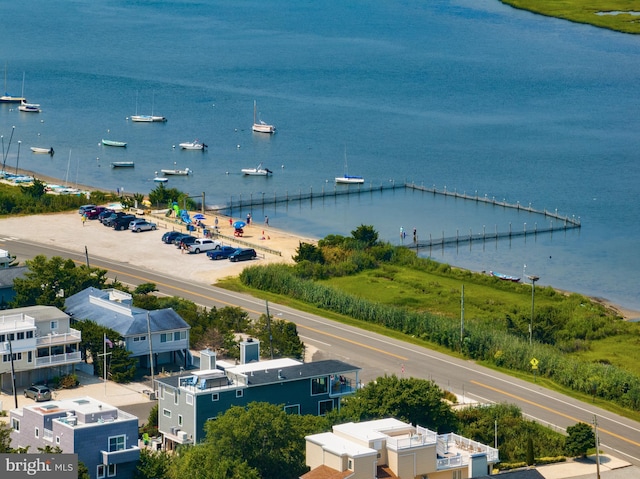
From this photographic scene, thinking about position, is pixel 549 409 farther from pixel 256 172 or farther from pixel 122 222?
pixel 256 172

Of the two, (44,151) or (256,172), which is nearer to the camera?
(256,172)

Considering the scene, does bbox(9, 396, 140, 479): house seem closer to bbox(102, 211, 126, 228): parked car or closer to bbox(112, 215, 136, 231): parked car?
bbox(112, 215, 136, 231): parked car

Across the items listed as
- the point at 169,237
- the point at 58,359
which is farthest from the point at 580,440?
the point at 169,237

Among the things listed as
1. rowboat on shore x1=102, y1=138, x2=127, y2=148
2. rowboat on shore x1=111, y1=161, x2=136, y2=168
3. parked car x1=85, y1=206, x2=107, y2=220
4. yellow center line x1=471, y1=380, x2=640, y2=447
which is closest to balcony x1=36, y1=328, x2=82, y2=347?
yellow center line x1=471, y1=380, x2=640, y2=447

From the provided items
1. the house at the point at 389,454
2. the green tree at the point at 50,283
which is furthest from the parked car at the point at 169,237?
the house at the point at 389,454

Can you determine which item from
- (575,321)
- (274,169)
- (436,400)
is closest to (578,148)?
(274,169)

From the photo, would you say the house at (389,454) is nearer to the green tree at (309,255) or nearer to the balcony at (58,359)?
the balcony at (58,359)

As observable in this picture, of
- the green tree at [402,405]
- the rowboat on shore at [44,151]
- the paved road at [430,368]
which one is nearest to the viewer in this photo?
the green tree at [402,405]
